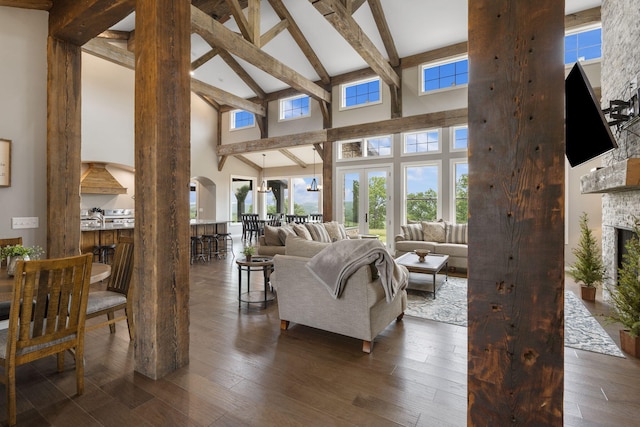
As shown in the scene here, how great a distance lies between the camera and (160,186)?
6.78 ft

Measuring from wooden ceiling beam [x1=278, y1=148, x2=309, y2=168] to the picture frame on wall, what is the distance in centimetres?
852

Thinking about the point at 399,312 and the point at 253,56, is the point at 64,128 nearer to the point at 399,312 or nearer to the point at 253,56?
the point at 253,56

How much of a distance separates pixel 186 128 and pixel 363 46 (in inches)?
167

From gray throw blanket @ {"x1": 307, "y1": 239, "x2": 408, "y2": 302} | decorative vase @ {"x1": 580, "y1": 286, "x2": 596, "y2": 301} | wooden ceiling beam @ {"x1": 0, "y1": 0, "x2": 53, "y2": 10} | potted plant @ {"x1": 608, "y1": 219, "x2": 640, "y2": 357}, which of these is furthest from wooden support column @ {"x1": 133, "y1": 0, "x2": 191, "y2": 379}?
decorative vase @ {"x1": 580, "y1": 286, "x2": 596, "y2": 301}

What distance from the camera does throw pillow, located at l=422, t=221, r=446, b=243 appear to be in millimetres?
6254

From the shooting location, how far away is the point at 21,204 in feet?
9.18

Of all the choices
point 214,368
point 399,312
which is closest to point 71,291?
point 214,368

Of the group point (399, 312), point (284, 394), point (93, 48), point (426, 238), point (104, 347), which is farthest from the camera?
point (426, 238)

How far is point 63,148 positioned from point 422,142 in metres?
6.96

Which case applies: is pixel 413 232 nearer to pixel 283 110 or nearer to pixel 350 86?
pixel 350 86

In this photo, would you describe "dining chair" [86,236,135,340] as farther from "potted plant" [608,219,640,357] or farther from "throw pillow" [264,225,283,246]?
"potted plant" [608,219,640,357]

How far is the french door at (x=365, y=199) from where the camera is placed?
8.15 meters

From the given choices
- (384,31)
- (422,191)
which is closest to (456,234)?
(422,191)

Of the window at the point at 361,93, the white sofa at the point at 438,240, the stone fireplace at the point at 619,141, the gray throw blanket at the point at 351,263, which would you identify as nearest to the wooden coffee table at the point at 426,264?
the white sofa at the point at 438,240
